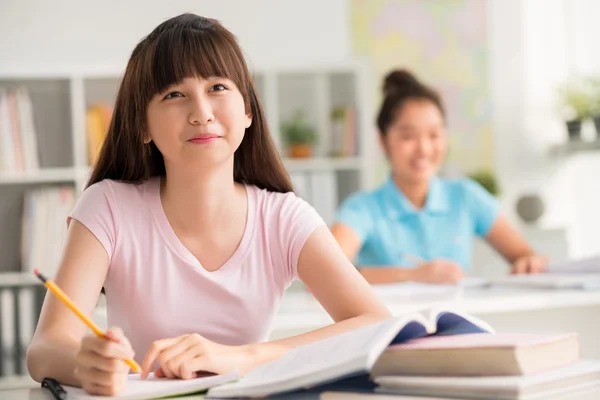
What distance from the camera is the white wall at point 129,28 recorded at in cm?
448

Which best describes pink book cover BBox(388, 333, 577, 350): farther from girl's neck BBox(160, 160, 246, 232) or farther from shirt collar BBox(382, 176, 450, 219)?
shirt collar BBox(382, 176, 450, 219)

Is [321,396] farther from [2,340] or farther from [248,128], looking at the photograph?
[2,340]

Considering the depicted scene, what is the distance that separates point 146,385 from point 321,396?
0.76 feet

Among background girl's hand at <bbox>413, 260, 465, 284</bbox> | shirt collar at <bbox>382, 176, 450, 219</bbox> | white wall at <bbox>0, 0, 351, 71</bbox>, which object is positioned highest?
white wall at <bbox>0, 0, 351, 71</bbox>

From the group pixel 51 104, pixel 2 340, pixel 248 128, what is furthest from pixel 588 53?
pixel 248 128

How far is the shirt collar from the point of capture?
302 cm

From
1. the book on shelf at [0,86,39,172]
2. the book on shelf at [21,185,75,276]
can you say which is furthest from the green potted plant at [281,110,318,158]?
the book on shelf at [0,86,39,172]

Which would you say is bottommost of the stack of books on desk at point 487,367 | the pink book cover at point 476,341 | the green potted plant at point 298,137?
the stack of books on desk at point 487,367

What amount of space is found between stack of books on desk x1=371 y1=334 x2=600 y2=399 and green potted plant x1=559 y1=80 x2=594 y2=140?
3.93 metres

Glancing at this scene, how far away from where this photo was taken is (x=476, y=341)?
100 cm

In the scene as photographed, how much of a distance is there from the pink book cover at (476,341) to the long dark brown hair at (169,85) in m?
0.62

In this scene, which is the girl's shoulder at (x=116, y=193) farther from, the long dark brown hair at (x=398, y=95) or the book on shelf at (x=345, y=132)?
the book on shelf at (x=345, y=132)

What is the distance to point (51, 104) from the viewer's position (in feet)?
13.8

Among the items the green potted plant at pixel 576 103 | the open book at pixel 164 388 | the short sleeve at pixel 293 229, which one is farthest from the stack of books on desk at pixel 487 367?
the green potted plant at pixel 576 103
